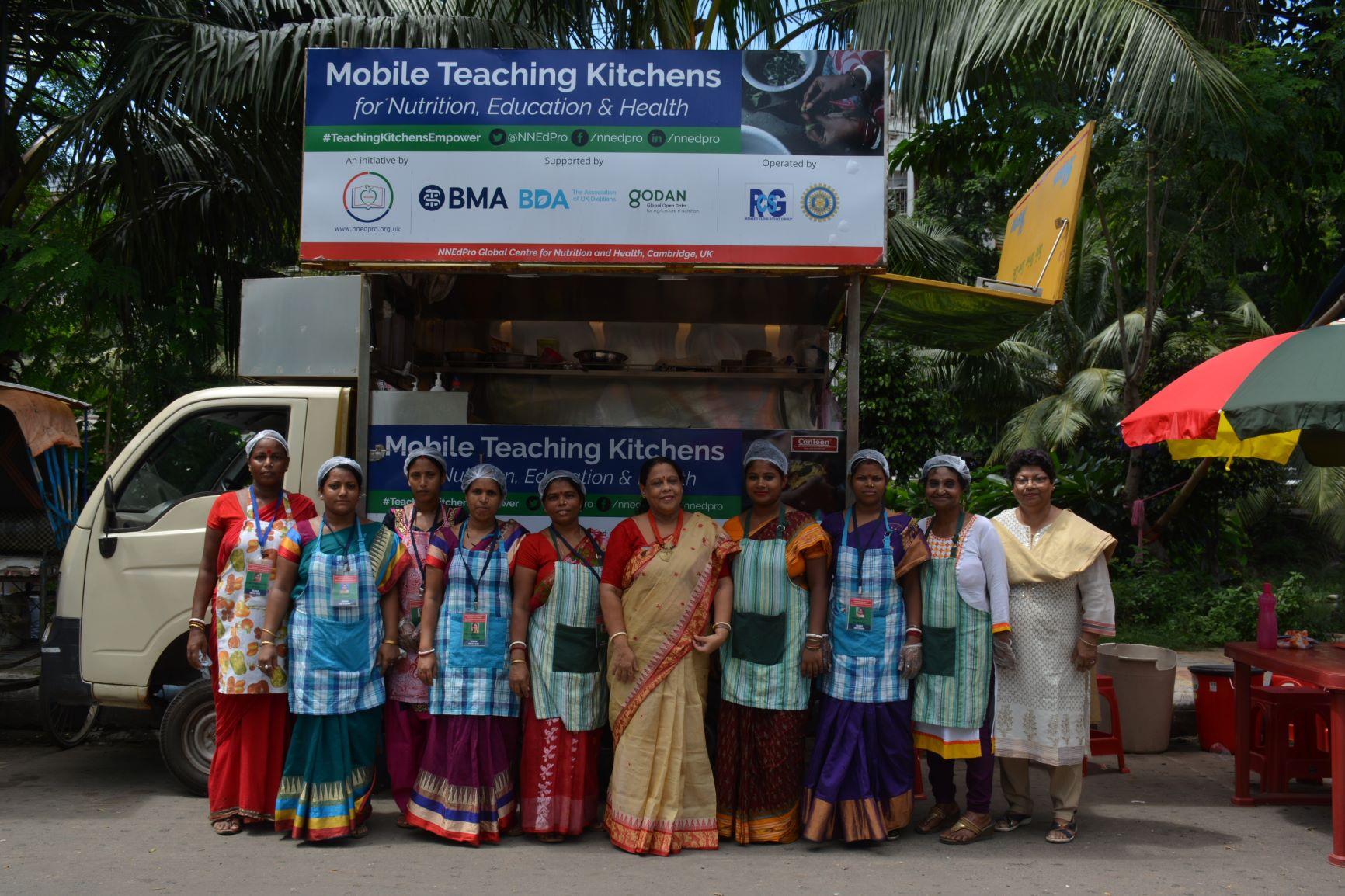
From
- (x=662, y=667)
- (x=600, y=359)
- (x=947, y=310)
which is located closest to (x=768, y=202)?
(x=947, y=310)

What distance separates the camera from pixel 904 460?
10.8 m

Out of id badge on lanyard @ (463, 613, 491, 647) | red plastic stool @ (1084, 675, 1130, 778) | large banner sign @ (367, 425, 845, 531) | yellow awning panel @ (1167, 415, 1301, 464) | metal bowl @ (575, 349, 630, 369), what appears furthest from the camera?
metal bowl @ (575, 349, 630, 369)

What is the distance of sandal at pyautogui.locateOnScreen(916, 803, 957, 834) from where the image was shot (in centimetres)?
471

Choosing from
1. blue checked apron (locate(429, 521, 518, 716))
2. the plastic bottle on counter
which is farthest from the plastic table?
blue checked apron (locate(429, 521, 518, 716))

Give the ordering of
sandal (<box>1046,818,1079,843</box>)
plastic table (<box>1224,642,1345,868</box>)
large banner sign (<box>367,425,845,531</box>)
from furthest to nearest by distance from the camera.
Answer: large banner sign (<box>367,425,845,531</box>) → sandal (<box>1046,818,1079,843</box>) → plastic table (<box>1224,642,1345,868</box>)

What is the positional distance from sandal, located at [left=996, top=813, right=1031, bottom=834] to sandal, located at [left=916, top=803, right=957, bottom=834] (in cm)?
19

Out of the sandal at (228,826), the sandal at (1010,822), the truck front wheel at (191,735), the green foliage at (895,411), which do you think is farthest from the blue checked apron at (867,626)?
the green foliage at (895,411)

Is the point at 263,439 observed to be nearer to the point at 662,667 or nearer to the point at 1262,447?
the point at 662,667

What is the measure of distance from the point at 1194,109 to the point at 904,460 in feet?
14.7

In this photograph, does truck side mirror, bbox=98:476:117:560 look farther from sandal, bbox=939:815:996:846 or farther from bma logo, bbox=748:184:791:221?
sandal, bbox=939:815:996:846

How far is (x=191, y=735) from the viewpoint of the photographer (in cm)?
517

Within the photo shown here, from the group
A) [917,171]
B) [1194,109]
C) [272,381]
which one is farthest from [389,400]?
[917,171]

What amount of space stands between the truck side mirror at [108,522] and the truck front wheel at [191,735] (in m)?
0.73

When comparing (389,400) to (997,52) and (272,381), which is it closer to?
(272,381)
